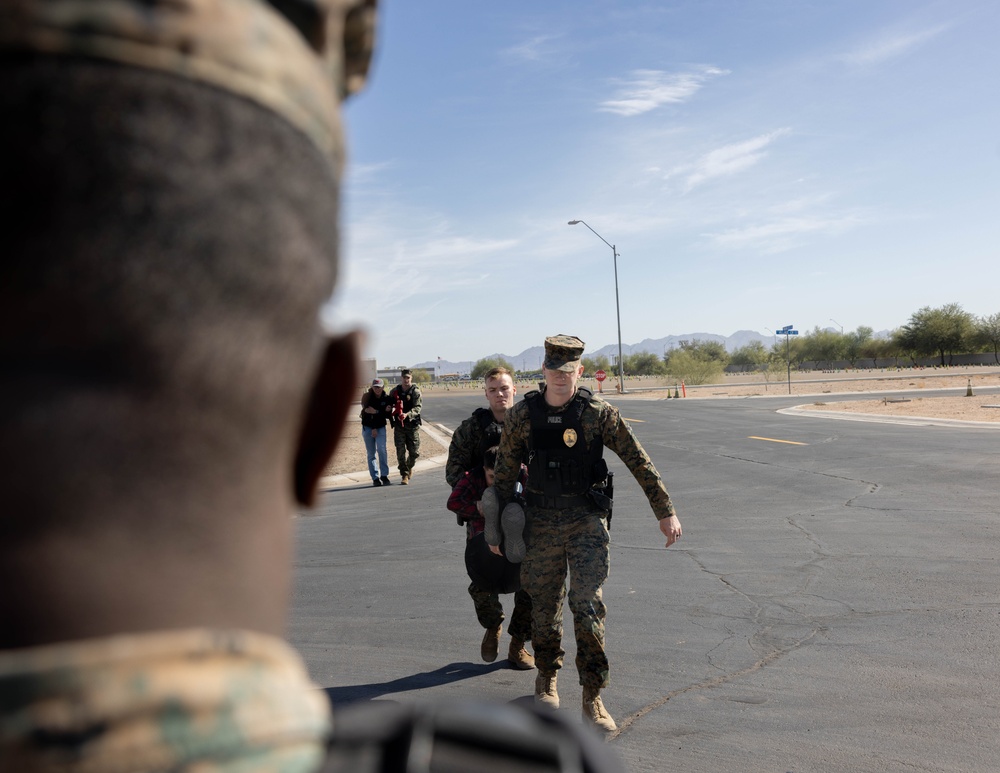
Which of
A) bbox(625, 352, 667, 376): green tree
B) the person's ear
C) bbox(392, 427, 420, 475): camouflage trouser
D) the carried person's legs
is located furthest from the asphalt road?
bbox(625, 352, 667, 376): green tree

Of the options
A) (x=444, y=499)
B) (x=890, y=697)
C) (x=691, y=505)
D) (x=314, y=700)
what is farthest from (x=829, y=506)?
(x=314, y=700)

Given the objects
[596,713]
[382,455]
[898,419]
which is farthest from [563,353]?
[898,419]

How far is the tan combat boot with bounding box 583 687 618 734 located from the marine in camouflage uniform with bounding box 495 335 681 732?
20cm

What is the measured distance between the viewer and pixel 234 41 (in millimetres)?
576

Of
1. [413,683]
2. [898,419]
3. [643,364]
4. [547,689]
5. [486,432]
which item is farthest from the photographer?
[643,364]

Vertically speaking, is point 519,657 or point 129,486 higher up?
point 129,486

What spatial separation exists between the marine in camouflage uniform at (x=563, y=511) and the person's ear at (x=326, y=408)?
4201 millimetres

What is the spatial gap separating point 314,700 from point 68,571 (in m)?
0.21

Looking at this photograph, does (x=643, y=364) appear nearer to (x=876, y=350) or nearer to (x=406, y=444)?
(x=876, y=350)

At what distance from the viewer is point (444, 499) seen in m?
12.8

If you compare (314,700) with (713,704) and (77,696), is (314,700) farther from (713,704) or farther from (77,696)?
(713,704)

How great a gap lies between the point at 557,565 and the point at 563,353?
126 cm

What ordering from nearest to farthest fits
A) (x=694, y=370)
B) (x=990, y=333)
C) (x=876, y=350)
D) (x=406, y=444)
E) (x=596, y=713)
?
(x=596, y=713) < (x=406, y=444) < (x=694, y=370) < (x=990, y=333) < (x=876, y=350)

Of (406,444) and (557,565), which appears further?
(406,444)
